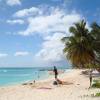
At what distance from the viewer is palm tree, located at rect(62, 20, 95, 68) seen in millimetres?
39375

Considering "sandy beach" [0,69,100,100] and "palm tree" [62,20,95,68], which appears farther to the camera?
"palm tree" [62,20,95,68]

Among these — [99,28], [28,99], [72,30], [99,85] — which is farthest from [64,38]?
[28,99]

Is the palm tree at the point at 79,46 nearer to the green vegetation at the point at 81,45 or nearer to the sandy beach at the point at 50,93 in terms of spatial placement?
the green vegetation at the point at 81,45

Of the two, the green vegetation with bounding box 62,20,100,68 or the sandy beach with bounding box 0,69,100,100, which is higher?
the green vegetation with bounding box 62,20,100,68

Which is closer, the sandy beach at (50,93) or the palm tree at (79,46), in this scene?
the sandy beach at (50,93)

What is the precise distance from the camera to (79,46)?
39531 millimetres

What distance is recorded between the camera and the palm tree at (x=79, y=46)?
129 feet

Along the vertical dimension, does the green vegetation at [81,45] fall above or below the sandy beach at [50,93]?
above

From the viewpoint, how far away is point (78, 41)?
3919 cm

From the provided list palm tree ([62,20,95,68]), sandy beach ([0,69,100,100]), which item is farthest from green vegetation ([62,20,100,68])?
sandy beach ([0,69,100,100])

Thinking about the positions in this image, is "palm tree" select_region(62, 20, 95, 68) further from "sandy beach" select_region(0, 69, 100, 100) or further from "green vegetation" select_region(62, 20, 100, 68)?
"sandy beach" select_region(0, 69, 100, 100)

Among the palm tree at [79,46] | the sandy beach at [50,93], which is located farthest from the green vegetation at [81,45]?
the sandy beach at [50,93]

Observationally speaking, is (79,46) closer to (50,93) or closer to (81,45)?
(81,45)

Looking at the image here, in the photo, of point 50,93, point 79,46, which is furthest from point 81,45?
point 50,93
